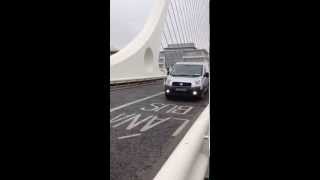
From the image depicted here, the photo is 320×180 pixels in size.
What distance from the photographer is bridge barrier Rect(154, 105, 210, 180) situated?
1859mm

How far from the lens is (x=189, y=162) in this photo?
2.08 m

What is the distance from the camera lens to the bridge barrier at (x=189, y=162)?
186 cm

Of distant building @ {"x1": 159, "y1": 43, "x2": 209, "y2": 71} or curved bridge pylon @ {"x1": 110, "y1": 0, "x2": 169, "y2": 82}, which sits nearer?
curved bridge pylon @ {"x1": 110, "y1": 0, "x2": 169, "y2": 82}

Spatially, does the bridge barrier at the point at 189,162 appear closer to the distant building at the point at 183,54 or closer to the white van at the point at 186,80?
the white van at the point at 186,80

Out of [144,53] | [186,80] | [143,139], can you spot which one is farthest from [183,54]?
→ [143,139]

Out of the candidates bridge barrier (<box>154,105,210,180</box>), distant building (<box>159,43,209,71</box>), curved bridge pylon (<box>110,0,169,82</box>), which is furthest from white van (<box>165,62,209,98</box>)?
distant building (<box>159,43,209,71</box>)

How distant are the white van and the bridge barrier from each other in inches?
Answer: 283

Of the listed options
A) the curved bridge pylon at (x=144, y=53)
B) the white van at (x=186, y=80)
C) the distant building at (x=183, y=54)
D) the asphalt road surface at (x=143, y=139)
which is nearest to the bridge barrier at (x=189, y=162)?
the asphalt road surface at (x=143, y=139)

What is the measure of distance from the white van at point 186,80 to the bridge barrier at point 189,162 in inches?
283

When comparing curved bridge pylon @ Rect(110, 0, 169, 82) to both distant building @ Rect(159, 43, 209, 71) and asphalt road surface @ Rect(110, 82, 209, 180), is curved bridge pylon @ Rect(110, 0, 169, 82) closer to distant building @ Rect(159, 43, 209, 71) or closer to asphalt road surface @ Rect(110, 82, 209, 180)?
asphalt road surface @ Rect(110, 82, 209, 180)

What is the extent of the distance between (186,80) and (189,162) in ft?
26.9
